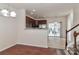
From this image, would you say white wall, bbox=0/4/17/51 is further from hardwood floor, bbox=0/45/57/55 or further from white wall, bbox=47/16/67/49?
white wall, bbox=47/16/67/49

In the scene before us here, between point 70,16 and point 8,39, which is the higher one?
point 70,16

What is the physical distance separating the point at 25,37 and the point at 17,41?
0.68ft

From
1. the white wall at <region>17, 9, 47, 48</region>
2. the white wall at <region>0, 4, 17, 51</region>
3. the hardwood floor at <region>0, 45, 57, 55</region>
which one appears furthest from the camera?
the white wall at <region>17, 9, 47, 48</region>

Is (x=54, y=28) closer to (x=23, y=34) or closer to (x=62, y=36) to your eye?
(x=62, y=36)

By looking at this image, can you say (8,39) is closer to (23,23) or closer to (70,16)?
(23,23)

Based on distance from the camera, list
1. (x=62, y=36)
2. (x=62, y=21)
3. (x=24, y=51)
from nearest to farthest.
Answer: (x=24, y=51), (x=62, y=21), (x=62, y=36)

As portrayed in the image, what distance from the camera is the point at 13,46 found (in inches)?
90.4

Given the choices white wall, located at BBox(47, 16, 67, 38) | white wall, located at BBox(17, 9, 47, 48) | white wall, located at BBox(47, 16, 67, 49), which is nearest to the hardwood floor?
white wall, located at BBox(17, 9, 47, 48)

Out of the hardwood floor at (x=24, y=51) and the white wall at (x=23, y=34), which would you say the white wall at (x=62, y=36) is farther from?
the white wall at (x=23, y=34)

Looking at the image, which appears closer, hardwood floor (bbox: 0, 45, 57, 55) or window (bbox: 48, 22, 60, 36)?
hardwood floor (bbox: 0, 45, 57, 55)

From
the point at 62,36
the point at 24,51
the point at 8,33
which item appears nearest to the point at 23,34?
the point at 8,33

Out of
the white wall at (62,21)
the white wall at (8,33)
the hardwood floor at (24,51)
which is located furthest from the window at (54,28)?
the white wall at (8,33)

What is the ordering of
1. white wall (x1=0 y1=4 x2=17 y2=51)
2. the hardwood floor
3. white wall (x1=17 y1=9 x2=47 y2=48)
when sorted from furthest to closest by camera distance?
white wall (x1=17 y1=9 x2=47 y2=48), white wall (x1=0 y1=4 x2=17 y2=51), the hardwood floor
